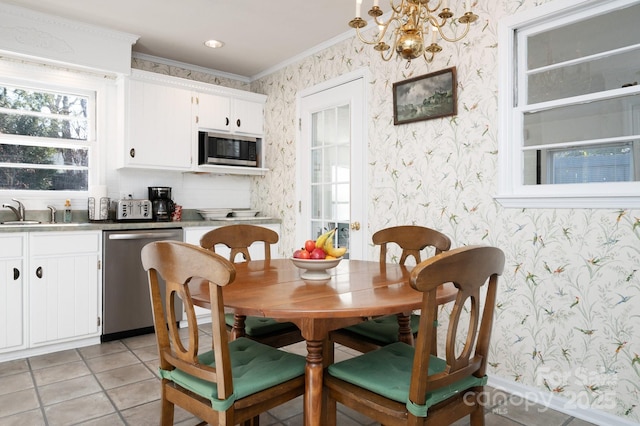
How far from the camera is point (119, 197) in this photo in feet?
12.7

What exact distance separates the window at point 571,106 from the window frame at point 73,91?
10.8 ft

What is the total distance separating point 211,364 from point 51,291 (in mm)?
2165

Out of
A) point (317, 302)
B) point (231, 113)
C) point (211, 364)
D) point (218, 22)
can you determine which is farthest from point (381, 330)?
point (231, 113)

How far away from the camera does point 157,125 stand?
3.76 meters

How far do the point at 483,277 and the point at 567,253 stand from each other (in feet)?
3.86

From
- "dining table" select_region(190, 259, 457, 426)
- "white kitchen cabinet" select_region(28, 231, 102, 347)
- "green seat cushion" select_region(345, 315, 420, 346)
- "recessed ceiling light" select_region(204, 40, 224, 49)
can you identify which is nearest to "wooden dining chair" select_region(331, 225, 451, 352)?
"green seat cushion" select_region(345, 315, 420, 346)

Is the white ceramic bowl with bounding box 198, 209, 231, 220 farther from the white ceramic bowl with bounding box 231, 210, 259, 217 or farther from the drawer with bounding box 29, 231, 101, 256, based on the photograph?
the drawer with bounding box 29, 231, 101, 256

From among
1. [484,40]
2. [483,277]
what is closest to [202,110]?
[484,40]

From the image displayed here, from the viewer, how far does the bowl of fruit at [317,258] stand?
5.92 ft

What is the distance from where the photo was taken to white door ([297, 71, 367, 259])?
3453 mm

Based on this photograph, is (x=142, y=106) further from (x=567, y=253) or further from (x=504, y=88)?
(x=567, y=253)

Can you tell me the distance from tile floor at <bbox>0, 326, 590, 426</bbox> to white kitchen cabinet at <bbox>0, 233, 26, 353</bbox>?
167 mm

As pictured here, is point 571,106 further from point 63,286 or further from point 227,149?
point 63,286

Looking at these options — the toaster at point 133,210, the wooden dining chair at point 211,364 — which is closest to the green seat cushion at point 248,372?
the wooden dining chair at point 211,364
